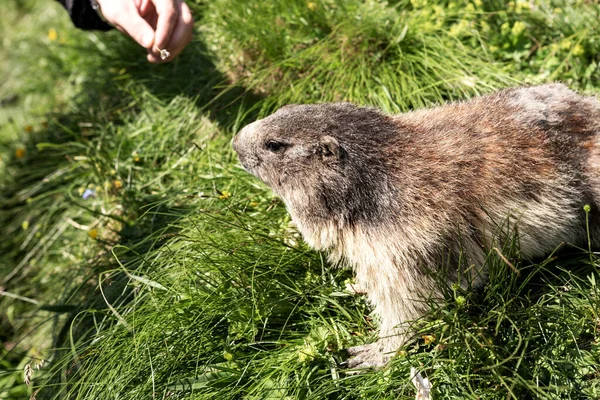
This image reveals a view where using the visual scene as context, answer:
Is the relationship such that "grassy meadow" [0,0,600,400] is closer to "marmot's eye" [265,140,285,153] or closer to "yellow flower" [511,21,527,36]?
"yellow flower" [511,21,527,36]

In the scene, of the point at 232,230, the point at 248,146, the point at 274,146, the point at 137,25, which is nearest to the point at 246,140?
the point at 248,146

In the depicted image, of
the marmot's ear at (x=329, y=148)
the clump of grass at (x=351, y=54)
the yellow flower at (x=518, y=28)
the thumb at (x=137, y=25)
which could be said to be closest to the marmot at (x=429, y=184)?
the marmot's ear at (x=329, y=148)

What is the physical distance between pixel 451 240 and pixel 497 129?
77 cm

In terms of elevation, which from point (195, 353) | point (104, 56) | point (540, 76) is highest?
point (104, 56)

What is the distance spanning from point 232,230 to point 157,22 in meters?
2.04

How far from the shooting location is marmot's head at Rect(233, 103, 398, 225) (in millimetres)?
3572

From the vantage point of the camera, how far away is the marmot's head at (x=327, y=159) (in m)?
3.57

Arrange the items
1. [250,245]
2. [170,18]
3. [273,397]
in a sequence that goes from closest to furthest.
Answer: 1. [273,397]
2. [250,245]
3. [170,18]

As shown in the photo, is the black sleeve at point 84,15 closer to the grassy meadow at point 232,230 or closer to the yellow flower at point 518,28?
the grassy meadow at point 232,230

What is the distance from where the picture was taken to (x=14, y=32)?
9.16 meters

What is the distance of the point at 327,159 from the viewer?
3.63m

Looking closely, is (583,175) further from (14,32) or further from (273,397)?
(14,32)

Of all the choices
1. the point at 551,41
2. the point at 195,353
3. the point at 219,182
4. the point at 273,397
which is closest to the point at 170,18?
the point at 219,182

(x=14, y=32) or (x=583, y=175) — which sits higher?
(x=14, y=32)
